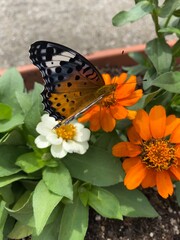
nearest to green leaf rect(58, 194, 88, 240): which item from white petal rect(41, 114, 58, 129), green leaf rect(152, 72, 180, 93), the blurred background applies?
white petal rect(41, 114, 58, 129)

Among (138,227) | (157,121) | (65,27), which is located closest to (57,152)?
(157,121)

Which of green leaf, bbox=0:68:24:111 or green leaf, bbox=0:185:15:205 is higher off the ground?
green leaf, bbox=0:68:24:111

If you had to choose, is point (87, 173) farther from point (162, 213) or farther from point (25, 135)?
point (162, 213)

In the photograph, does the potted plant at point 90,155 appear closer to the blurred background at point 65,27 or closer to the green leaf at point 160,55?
the green leaf at point 160,55

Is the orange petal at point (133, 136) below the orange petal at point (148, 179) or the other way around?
the other way around

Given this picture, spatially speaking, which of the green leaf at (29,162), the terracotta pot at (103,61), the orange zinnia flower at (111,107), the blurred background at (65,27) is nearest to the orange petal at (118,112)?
the orange zinnia flower at (111,107)

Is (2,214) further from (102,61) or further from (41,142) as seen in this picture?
(102,61)

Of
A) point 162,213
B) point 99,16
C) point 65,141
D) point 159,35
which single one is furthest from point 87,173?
point 99,16

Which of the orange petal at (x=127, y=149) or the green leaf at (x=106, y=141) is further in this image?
the green leaf at (x=106, y=141)

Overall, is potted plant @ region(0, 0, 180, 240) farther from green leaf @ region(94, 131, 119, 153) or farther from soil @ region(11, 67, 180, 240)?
soil @ region(11, 67, 180, 240)
